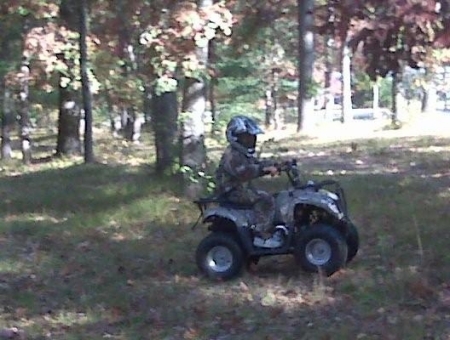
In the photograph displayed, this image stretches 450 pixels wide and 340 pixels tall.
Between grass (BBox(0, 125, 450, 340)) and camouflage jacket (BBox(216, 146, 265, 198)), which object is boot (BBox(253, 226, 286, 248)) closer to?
grass (BBox(0, 125, 450, 340))

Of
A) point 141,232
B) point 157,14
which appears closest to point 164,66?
point 157,14

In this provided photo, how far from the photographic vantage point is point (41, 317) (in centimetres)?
843

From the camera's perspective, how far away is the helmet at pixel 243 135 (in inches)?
372

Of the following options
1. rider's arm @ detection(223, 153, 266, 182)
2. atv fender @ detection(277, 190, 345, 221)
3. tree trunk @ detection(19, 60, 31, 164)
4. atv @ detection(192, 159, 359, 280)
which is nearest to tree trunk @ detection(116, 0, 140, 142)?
tree trunk @ detection(19, 60, 31, 164)

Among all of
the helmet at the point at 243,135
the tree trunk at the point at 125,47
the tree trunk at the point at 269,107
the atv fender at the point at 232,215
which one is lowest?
the atv fender at the point at 232,215

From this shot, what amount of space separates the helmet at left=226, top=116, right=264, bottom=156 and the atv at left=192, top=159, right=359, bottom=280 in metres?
0.48

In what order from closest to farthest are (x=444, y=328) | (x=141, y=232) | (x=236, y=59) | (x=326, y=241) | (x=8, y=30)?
(x=444, y=328) → (x=326, y=241) → (x=141, y=232) → (x=8, y=30) → (x=236, y=59)

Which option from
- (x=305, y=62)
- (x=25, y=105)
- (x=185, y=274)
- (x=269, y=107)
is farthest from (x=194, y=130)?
(x=269, y=107)

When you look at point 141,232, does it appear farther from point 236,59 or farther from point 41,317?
point 236,59

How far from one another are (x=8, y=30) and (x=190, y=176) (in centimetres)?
1345

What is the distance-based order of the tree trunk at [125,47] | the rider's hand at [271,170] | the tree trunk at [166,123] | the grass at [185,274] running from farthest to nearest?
the tree trunk at [125,47] → the tree trunk at [166,123] → the rider's hand at [271,170] → the grass at [185,274]

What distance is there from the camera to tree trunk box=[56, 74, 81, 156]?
2620cm

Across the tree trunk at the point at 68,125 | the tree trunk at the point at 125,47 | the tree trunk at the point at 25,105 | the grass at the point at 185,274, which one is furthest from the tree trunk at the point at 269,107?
the grass at the point at 185,274

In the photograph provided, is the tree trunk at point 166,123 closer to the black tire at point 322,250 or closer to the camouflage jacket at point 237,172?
the camouflage jacket at point 237,172
